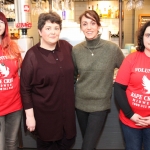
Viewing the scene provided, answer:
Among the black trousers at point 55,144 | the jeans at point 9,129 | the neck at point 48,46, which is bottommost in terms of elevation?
the black trousers at point 55,144

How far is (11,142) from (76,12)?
4351 millimetres

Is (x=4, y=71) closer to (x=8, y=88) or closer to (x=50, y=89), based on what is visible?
(x=8, y=88)

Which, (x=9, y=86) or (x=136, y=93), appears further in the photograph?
(x=9, y=86)

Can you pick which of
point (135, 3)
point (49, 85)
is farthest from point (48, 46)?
point (135, 3)

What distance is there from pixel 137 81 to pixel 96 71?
321 mm

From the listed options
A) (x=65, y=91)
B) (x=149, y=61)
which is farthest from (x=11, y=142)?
(x=149, y=61)

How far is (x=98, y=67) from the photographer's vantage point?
1.71 meters

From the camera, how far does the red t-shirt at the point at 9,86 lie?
1630mm

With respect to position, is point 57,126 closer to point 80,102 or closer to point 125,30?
point 80,102

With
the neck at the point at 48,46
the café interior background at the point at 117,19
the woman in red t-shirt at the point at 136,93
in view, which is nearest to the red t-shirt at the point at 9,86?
the neck at the point at 48,46

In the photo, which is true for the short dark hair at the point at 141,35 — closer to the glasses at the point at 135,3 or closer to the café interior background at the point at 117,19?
the glasses at the point at 135,3

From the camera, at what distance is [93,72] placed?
1.71 m

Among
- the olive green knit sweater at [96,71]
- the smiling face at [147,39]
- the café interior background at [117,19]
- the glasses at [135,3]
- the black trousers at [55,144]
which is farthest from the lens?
the café interior background at [117,19]

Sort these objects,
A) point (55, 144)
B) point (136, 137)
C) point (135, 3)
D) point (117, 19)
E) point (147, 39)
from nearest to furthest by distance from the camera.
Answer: point (147, 39) → point (136, 137) → point (55, 144) → point (135, 3) → point (117, 19)
